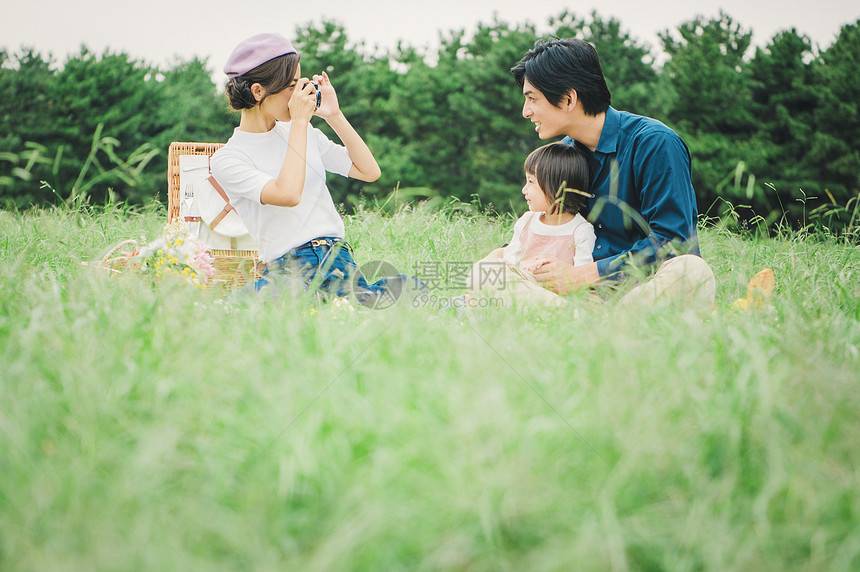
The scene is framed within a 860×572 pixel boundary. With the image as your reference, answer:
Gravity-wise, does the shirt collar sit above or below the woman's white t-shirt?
above

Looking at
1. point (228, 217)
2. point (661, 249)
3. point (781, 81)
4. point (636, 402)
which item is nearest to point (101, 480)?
point (636, 402)

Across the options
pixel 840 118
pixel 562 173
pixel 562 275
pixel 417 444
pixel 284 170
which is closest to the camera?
pixel 417 444

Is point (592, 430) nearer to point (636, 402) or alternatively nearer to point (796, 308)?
point (636, 402)

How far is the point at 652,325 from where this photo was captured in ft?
6.21

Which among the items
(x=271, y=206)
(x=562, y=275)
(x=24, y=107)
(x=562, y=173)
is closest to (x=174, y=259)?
(x=271, y=206)

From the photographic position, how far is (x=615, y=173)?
2.81 m

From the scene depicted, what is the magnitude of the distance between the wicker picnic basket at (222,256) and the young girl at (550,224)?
103cm

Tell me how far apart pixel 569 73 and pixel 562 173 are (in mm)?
441

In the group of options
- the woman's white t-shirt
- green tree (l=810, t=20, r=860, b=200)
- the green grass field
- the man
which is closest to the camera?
the green grass field

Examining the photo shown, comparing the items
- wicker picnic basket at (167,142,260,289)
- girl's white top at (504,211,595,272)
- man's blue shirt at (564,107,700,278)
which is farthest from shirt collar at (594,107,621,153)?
wicker picnic basket at (167,142,260,289)

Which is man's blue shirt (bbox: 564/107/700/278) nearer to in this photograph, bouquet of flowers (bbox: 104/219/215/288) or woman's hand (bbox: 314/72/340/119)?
woman's hand (bbox: 314/72/340/119)

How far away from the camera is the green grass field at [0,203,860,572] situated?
107cm

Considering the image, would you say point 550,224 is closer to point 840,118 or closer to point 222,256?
point 222,256

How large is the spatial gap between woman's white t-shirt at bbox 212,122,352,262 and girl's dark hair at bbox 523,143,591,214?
0.98 m
